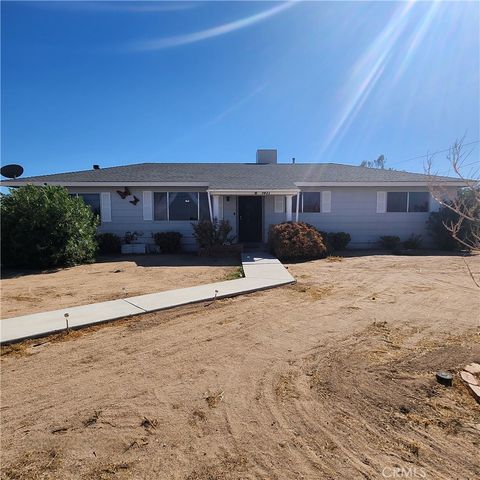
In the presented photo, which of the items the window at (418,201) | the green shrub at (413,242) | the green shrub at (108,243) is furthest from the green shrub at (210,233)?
the window at (418,201)

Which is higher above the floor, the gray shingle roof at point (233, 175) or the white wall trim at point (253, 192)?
the gray shingle roof at point (233, 175)

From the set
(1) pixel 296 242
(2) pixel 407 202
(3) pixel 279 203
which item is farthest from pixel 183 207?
(2) pixel 407 202

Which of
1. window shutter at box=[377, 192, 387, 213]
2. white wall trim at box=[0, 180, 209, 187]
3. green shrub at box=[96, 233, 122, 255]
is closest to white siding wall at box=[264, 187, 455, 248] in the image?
window shutter at box=[377, 192, 387, 213]

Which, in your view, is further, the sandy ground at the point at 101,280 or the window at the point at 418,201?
the window at the point at 418,201

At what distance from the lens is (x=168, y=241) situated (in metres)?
13.6

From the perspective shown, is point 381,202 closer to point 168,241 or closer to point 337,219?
point 337,219

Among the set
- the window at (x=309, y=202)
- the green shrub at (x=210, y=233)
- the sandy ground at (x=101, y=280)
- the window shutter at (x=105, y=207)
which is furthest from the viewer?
the window at (x=309, y=202)

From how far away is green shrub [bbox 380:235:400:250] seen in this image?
45.9ft

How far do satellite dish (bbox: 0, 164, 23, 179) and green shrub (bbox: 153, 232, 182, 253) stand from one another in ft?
20.0

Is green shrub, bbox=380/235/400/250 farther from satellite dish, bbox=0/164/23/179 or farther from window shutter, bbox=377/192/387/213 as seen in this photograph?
satellite dish, bbox=0/164/23/179

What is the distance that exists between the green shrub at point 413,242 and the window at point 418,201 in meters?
1.19

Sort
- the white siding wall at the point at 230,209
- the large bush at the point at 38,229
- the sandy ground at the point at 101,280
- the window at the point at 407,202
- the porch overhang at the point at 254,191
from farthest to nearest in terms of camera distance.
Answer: the window at the point at 407,202, the white siding wall at the point at 230,209, the porch overhang at the point at 254,191, the large bush at the point at 38,229, the sandy ground at the point at 101,280

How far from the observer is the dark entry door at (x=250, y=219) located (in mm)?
14516

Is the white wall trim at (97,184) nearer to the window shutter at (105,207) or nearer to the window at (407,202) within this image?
the window shutter at (105,207)
